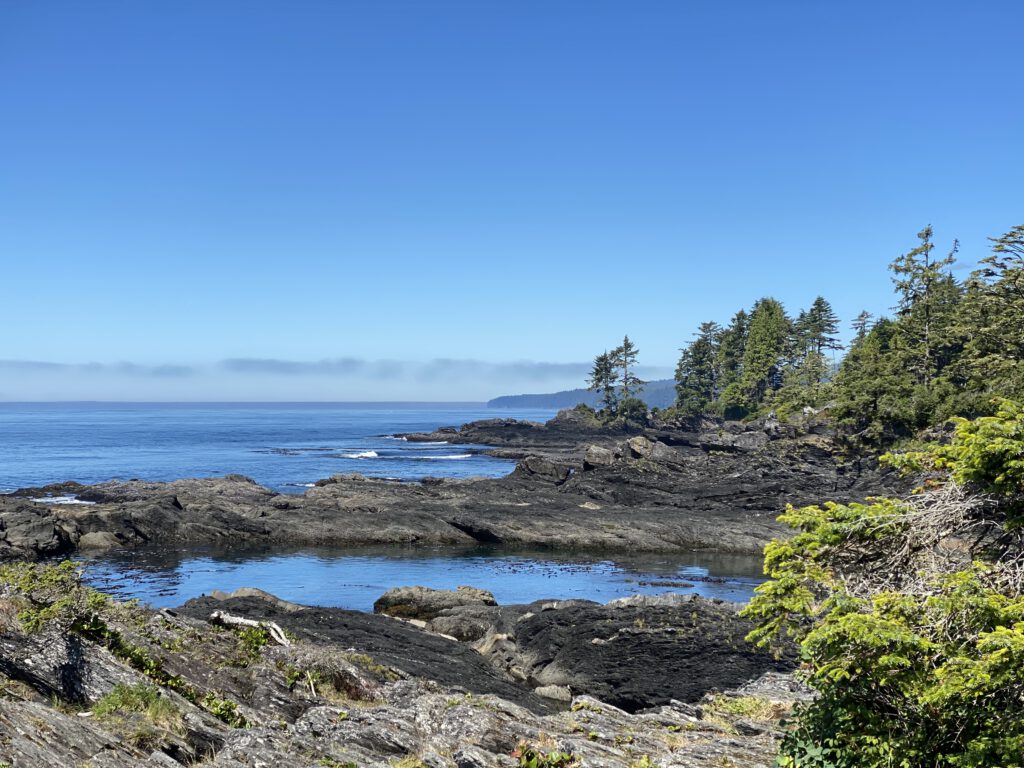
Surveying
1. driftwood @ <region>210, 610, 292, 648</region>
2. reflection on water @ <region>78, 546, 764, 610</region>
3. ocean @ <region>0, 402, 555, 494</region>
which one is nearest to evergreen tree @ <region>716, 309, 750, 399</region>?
ocean @ <region>0, 402, 555, 494</region>

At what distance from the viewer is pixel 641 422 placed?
135 metres

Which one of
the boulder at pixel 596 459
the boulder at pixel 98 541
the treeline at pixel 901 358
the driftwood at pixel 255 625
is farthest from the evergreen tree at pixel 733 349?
the driftwood at pixel 255 625

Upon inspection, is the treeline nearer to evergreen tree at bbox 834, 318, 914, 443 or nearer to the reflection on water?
evergreen tree at bbox 834, 318, 914, 443

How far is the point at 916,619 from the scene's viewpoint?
10.0 metres

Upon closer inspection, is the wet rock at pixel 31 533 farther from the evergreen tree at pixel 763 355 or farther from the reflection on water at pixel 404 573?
the evergreen tree at pixel 763 355

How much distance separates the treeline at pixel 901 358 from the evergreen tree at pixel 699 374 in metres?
1.48

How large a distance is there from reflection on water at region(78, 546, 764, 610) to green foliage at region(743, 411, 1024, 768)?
96.2ft

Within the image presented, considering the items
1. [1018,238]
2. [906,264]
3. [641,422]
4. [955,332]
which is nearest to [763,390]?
[641,422]

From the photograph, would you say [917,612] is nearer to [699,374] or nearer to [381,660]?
[381,660]

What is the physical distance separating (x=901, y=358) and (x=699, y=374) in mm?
63008

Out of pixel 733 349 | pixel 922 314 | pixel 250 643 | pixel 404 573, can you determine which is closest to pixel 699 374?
pixel 733 349

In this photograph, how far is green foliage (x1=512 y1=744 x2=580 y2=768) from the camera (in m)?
12.6

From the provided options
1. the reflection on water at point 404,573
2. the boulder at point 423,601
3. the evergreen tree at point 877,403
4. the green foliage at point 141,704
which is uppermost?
the evergreen tree at point 877,403

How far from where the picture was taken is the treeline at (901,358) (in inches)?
2293
